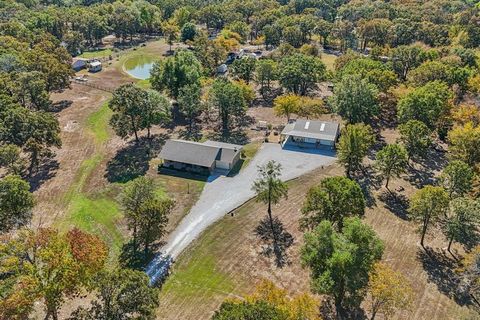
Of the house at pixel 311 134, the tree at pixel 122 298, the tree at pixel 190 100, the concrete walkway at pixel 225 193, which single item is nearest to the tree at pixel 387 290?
the tree at pixel 122 298

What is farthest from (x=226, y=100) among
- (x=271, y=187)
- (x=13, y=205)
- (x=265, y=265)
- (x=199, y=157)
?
(x=13, y=205)

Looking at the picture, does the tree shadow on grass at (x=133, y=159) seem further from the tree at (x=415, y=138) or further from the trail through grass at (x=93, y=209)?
the tree at (x=415, y=138)

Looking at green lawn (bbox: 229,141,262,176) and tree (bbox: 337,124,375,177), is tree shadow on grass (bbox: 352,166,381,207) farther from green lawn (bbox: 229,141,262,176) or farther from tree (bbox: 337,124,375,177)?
green lawn (bbox: 229,141,262,176)

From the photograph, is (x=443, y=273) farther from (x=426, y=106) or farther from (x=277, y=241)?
(x=426, y=106)

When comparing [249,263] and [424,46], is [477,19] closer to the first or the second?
[424,46]

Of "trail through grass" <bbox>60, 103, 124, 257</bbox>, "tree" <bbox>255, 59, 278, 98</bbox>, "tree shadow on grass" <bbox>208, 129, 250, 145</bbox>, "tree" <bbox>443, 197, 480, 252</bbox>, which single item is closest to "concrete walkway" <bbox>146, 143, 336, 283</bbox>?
"tree shadow on grass" <bbox>208, 129, 250, 145</bbox>
